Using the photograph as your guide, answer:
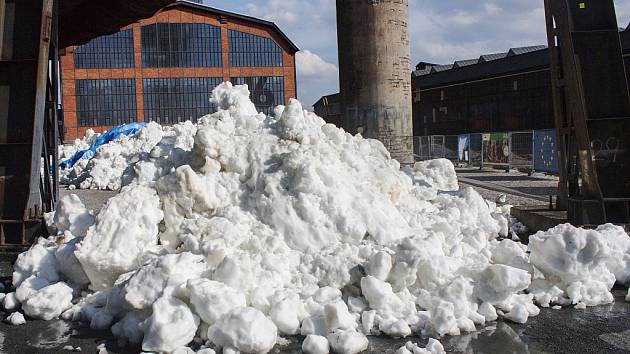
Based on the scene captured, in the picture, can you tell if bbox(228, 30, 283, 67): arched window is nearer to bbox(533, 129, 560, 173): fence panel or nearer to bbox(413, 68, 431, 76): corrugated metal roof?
bbox(413, 68, 431, 76): corrugated metal roof

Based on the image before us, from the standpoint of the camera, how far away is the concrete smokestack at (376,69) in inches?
470

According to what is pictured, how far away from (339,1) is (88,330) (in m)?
8.76

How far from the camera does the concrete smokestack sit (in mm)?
11938

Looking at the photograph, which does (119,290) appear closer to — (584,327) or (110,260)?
(110,260)

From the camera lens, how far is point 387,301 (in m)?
5.07

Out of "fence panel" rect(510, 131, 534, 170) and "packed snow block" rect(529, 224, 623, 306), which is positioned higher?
"fence panel" rect(510, 131, 534, 170)

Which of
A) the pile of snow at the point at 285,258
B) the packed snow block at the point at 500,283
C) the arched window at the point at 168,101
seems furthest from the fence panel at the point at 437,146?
the arched window at the point at 168,101

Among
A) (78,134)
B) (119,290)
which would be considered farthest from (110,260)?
(78,134)

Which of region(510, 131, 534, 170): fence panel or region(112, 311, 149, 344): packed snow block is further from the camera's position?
region(510, 131, 534, 170): fence panel

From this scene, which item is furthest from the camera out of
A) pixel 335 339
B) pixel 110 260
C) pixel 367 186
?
pixel 367 186

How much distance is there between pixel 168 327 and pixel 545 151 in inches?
684

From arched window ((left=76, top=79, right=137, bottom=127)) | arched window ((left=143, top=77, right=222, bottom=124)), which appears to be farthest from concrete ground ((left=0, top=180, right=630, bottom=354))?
arched window ((left=76, top=79, right=137, bottom=127))

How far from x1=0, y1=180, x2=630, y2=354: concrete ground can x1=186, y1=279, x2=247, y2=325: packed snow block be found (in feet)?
1.60

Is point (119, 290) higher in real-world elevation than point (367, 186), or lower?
lower
